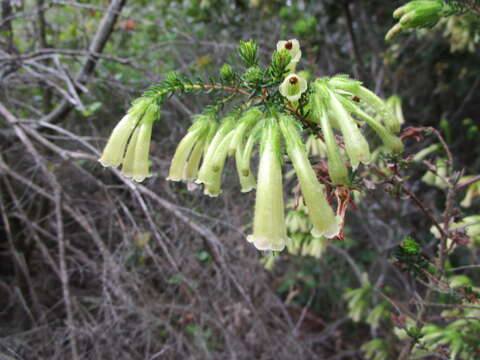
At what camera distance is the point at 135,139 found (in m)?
1.25

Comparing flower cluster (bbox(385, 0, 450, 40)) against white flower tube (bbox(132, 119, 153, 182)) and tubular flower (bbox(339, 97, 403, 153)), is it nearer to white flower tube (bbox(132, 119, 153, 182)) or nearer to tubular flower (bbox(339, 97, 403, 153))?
tubular flower (bbox(339, 97, 403, 153))

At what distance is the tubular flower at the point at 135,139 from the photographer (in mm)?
1204

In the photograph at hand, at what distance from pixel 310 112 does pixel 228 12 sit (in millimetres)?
3804

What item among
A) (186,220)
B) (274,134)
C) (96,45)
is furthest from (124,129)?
(96,45)

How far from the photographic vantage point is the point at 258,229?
1021 mm

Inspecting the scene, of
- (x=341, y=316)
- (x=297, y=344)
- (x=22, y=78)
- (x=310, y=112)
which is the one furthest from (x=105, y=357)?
(x=341, y=316)

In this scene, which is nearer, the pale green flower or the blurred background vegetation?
the pale green flower

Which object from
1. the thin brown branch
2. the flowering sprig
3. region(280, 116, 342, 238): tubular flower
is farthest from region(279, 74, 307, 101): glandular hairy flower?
the thin brown branch

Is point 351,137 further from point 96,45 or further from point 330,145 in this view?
point 96,45

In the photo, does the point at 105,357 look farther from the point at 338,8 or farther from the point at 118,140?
the point at 338,8

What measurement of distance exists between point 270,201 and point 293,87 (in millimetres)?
363

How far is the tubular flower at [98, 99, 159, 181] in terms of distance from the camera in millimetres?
1204

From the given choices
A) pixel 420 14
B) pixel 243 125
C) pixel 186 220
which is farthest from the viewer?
pixel 186 220

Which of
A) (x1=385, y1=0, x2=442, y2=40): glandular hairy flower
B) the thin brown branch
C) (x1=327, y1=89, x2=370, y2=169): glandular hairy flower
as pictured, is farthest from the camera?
the thin brown branch
